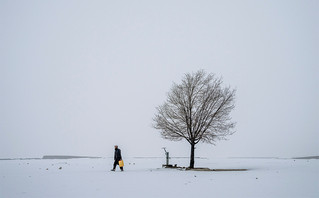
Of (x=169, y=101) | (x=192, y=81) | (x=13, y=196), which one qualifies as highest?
(x=192, y=81)

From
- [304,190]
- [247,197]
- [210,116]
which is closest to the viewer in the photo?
[247,197]

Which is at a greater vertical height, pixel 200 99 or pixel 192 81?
pixel 192 81

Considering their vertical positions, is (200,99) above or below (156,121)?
above

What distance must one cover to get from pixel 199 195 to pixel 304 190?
4.91m

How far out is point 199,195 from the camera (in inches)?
443

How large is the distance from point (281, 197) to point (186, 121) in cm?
2085

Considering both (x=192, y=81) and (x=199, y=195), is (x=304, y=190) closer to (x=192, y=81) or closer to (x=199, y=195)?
(x=199, y=195)

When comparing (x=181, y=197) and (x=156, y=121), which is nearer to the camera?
(x=181, y=197)

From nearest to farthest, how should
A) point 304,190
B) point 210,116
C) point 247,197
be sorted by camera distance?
1. point 247,197
2. point 304,190
3. point 210,116

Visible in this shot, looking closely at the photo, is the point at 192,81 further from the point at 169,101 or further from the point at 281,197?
the point at 281,197

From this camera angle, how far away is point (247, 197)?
10.8 meters

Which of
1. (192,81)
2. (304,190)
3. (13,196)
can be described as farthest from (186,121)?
(13,196)

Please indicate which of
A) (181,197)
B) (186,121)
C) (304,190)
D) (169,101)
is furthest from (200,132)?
(181,197)

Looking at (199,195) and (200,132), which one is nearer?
(199,195)
